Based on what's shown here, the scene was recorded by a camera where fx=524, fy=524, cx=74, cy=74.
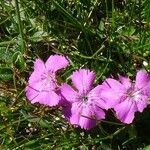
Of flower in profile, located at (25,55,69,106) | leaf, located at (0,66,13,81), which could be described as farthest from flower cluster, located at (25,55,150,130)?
leaf, located at (0,66,13,81)

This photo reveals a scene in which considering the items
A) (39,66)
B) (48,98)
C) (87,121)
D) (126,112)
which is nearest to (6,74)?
(39,66)

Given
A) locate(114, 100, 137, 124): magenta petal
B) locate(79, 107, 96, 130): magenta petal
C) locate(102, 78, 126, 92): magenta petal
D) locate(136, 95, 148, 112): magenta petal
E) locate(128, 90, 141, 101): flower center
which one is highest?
locate(102, 78, 126, 92): magenta petal

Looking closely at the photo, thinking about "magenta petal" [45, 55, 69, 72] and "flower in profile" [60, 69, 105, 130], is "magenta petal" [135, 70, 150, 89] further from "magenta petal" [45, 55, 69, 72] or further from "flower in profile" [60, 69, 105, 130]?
"magenta petal" [45, 55, 69, 72]

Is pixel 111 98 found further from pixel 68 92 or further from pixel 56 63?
pixel 56 63

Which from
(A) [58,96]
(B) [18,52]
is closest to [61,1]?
(B) [18,52]

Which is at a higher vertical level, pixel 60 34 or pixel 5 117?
pixel 60 34

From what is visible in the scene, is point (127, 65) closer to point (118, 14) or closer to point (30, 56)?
point (118, 14)

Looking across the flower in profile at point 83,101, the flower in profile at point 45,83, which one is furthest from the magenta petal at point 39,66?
the flower in profile at point 83,101
